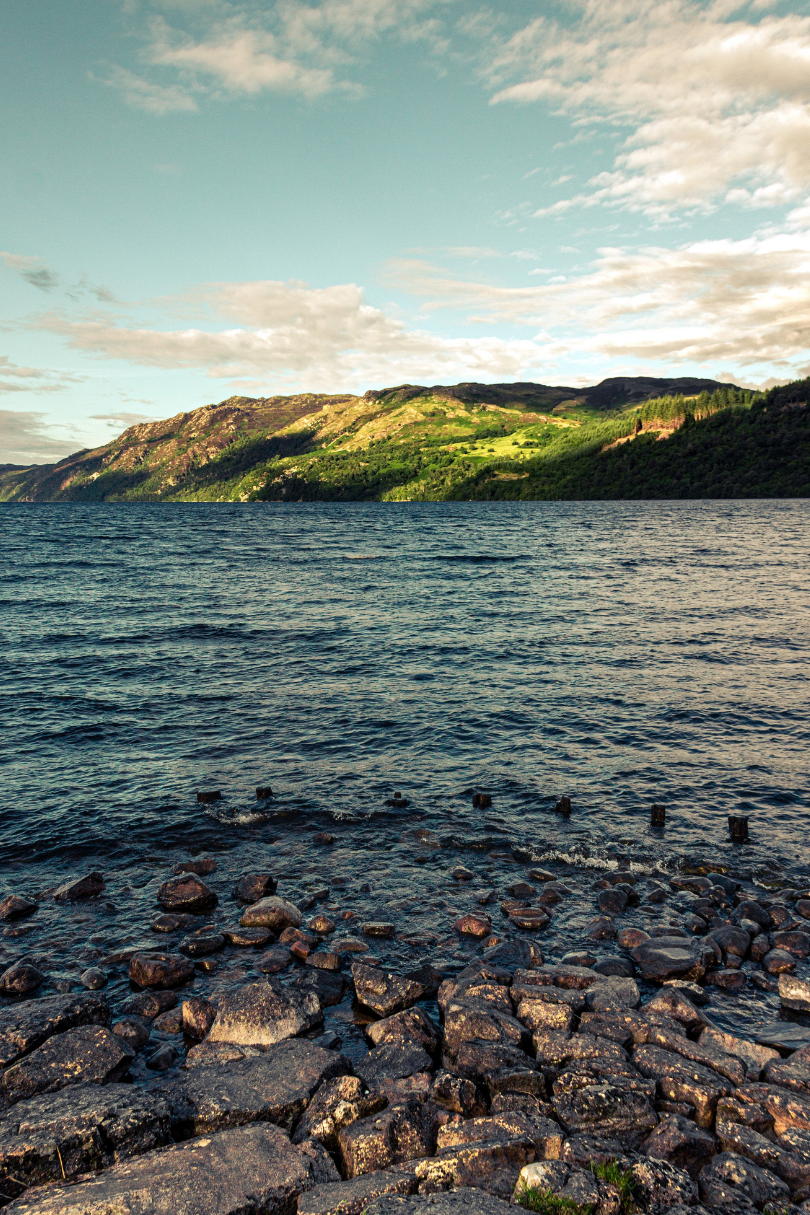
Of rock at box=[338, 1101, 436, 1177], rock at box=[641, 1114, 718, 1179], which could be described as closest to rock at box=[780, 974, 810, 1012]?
rock at box=[641, 1114, 718, 1179]

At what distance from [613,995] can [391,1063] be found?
3.81 metres

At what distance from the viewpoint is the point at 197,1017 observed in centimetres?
975

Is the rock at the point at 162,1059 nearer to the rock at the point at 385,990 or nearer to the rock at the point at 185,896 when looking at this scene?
the rock at the point at 385,990

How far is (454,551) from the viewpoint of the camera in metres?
92.2

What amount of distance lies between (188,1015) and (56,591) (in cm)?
5334

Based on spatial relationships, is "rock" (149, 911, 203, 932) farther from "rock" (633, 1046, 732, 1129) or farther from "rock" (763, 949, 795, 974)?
"rock" (763, 949, 795, 974)

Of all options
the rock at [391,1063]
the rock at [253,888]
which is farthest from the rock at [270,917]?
the rock at [391,1063]

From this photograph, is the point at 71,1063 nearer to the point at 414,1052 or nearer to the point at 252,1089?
the point at 252,1089

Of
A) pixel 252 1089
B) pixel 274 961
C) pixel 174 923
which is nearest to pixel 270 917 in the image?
pixel 274 961

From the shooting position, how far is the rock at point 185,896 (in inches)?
519

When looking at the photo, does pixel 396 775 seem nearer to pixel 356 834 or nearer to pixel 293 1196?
pixel 356 834

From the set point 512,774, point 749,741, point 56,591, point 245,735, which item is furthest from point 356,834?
point 56,591

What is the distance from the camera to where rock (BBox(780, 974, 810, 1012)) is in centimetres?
1036

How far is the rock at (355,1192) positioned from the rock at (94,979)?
5.98 meters
